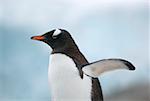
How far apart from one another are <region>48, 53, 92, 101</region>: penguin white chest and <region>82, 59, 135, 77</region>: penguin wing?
0.11ft

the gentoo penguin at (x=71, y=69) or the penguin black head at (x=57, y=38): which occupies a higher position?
the penguin black head at (x=57, y=38)

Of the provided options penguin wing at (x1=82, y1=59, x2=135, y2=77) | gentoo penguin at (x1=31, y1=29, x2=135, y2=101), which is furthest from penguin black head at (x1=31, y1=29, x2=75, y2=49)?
penguin wing at (x1=82, y1=59, x2=135, y2=77)

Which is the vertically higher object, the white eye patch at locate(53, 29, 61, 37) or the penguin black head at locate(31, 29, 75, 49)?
the white eye patch at locate(53, 29, 61, 37)

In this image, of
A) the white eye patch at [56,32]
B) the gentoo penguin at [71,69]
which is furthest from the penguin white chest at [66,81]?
the white eye patch at [56,32]

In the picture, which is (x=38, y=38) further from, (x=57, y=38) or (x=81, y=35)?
(x=81, y=35)

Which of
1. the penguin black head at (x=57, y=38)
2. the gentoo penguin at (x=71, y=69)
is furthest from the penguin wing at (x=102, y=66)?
the penguin black head at (x=57, y=38)

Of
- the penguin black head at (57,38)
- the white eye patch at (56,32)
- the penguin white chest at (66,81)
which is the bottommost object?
the penguin white chest at (66,81)

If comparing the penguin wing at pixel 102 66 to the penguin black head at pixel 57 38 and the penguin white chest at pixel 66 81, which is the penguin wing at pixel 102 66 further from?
the penguin black head at pixel 57 38

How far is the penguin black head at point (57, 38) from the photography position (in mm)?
1774

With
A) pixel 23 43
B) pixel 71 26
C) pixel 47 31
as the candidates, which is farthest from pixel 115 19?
pixel 23 43

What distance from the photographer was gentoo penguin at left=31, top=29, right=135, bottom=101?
1.74m

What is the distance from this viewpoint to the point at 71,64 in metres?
1.77

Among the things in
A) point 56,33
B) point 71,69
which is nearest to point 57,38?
point 56,33

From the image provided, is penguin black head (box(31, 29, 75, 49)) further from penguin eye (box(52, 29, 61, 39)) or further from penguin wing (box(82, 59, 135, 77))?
penguin wing (box(82, 59, 135, 77))
